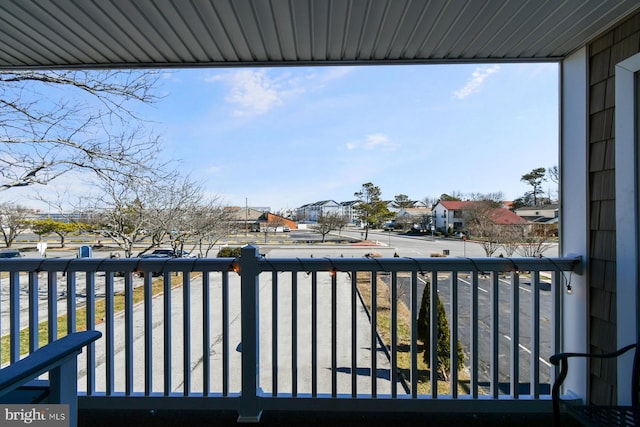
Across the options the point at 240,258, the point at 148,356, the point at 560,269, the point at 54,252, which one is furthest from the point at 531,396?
the point at 54,252

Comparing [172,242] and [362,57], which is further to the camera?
[172,242]

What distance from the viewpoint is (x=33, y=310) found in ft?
5.39

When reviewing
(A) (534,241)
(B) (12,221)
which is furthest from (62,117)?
(A) (534,241)

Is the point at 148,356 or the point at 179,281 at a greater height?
the point at 179,281

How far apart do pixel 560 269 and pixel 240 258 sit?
5.83 feet

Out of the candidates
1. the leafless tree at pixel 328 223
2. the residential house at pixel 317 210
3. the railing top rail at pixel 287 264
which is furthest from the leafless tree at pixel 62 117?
the leafless tree at pixel 328 223

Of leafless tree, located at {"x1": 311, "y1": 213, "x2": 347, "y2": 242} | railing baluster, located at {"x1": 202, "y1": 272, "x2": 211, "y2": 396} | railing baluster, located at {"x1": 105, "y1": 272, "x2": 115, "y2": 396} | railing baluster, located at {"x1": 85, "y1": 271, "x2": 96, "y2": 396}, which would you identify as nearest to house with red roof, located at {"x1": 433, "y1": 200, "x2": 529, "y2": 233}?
leafless tree, located at {"x1": 311, "y1": 213, "x2": 347, "y2": 242}

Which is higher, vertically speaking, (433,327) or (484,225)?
(484,225)

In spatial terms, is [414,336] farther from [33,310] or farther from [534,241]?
[33,310]

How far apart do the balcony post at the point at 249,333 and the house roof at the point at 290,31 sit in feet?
3.97

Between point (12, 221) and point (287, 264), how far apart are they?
2.81 metres

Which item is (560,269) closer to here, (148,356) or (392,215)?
(392,215)

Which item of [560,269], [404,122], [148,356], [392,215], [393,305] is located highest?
[404,122]

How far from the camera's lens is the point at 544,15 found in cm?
149
